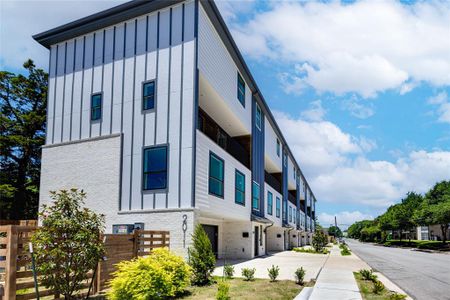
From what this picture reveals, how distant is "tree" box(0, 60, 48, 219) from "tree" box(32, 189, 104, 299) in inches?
860

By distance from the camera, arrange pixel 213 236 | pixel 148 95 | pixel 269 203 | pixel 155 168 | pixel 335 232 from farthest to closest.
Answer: pixel 335 232 → pixel 269 203 → pixel 213 236 → pixel 148 95 → pixel 155 168

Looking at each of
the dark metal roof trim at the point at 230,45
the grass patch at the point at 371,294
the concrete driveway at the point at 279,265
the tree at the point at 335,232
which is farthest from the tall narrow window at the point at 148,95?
the tree at the point at 335,232

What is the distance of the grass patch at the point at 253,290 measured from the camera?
400 inches

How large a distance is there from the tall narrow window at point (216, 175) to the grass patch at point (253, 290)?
19.0 feet

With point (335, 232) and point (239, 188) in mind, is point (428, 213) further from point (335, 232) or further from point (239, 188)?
point (335, 232)

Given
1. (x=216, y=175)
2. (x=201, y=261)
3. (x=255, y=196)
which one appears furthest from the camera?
(x=255, y=196)

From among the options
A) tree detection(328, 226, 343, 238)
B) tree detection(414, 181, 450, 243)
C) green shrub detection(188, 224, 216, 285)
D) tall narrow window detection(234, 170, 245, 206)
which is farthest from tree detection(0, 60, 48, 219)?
tree detection(328, 226, 343, 238)

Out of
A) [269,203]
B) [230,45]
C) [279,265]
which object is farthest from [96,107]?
[269,203]

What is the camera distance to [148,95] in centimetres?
1689

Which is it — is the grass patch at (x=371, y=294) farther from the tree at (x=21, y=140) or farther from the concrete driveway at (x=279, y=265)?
the tree at (x=21, y=140)

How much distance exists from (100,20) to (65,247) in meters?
12.6

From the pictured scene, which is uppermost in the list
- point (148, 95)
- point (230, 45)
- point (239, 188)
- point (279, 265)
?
point (230, 45)

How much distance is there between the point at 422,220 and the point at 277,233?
975 inches

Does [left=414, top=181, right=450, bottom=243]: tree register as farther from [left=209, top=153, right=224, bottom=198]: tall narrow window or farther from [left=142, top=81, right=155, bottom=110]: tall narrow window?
[left=142, top=81, right=155, bottom=110]: tall narrow window
